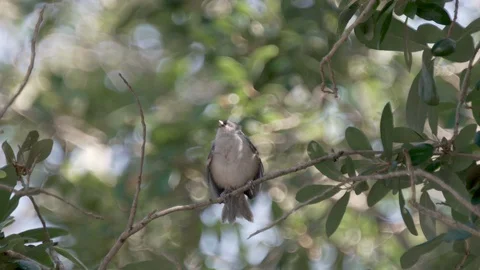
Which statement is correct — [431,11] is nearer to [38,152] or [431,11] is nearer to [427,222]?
[427,222]

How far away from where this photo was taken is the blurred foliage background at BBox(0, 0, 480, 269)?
7832 millimetres

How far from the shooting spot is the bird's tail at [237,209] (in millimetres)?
6781

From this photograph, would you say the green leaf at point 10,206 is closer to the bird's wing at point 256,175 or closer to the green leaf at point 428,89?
the green leaf at point 428,89

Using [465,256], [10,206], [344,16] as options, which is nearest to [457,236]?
[465,256]

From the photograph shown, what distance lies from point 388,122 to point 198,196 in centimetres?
491

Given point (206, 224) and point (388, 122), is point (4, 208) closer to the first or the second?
point (388, 122)

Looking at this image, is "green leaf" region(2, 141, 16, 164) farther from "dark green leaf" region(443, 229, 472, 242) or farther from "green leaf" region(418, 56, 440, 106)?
"dark green leaf" region(443, 229, 472, 242)

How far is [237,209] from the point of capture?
6.84m

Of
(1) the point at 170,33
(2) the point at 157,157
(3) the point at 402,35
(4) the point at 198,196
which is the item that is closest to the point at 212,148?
(2) the point at 157,157

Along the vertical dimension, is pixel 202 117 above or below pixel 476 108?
below

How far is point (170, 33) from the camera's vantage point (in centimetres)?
927

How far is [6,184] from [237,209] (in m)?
3.05

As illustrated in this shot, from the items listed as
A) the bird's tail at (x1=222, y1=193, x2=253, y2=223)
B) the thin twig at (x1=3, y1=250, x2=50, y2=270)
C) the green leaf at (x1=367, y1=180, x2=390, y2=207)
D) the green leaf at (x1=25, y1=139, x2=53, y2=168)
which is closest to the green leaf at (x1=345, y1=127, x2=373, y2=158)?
the green leaf at (x1=367, y1=180, x2=390, y2=207)

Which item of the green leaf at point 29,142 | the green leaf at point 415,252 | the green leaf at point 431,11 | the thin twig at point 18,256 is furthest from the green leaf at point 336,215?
the green leaf at point 29,142
